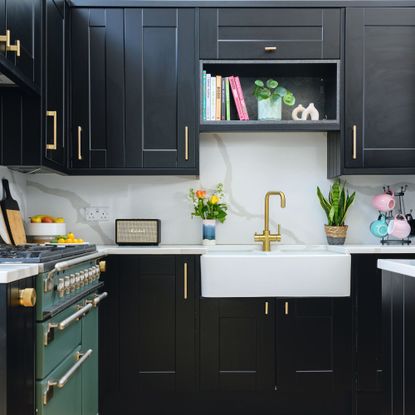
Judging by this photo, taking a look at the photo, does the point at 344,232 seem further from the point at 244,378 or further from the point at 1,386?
the point at 1,386

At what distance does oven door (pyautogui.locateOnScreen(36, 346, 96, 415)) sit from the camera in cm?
177

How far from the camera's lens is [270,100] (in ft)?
10.6

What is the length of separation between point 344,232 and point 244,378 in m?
1.06

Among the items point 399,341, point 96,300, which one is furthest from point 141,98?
point 399,341

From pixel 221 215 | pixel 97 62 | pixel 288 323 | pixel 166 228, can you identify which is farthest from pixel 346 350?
pixel 97 62

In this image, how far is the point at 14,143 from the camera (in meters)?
2.62

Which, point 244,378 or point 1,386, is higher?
point 1,386

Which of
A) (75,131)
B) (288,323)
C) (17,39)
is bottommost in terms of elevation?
(288,323)

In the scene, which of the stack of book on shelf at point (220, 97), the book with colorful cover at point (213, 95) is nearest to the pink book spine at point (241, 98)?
the stack of book on shelf at point (220, 97)

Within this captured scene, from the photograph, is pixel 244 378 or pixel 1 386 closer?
pixel 1 386

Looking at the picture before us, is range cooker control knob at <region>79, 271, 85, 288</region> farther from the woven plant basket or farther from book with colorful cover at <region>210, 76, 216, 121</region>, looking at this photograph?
the woven plant basket

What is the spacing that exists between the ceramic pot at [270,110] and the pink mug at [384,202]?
2.62 feet

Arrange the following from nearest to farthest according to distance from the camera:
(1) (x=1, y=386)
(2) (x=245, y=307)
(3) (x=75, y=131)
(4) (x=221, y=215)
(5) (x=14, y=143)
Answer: (1) (x=1, y=386) < (5) (x=14, y=143) < (2) (x=245, y=307) < (3) (x=75, y=131) < (4) (x=221, y=215)

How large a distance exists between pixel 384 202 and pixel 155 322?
1.57m
